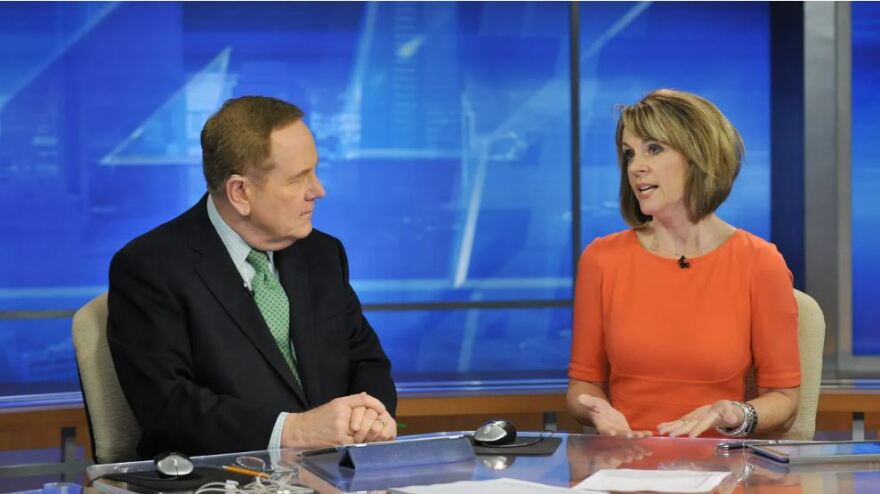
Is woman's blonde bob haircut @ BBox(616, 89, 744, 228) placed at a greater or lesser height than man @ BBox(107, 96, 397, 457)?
greater

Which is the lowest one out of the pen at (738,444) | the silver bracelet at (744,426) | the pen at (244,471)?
the silver bracelet at (744,426)

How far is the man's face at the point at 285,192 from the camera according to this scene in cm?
244

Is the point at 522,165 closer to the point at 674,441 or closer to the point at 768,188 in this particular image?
the point at 768,188

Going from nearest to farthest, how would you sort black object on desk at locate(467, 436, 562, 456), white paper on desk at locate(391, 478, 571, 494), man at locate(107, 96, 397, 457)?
white paper on desk at locate(391, 478, 571, 494) < black object on desk at locate(467, 436, 562, 456) < man at locate(107, 96, 397, 457)

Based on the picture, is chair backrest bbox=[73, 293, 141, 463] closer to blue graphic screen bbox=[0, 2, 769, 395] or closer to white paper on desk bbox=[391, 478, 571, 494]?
white paper on desk bbox=[391, 478, 571, 494]

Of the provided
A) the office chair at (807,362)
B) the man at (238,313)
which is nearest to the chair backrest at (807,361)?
the office chair at (807,362)

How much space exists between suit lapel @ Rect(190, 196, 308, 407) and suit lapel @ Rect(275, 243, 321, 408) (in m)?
0.05

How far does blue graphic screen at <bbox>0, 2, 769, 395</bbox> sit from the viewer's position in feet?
13.9

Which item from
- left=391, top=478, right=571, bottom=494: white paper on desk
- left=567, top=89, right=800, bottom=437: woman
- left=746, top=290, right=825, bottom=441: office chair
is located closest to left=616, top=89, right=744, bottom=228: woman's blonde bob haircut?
left=567, top=89, right=800, bottom=437: woman

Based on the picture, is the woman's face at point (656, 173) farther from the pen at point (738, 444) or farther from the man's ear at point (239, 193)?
the man's ear at point (239, 193)

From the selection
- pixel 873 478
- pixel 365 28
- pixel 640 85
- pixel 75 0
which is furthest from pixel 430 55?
pixel 873 478

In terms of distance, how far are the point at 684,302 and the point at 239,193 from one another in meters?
1.02

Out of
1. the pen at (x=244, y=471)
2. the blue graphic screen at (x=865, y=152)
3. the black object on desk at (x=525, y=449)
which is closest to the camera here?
the pen at (x=244, y=471)

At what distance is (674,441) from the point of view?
2145 millimetres
